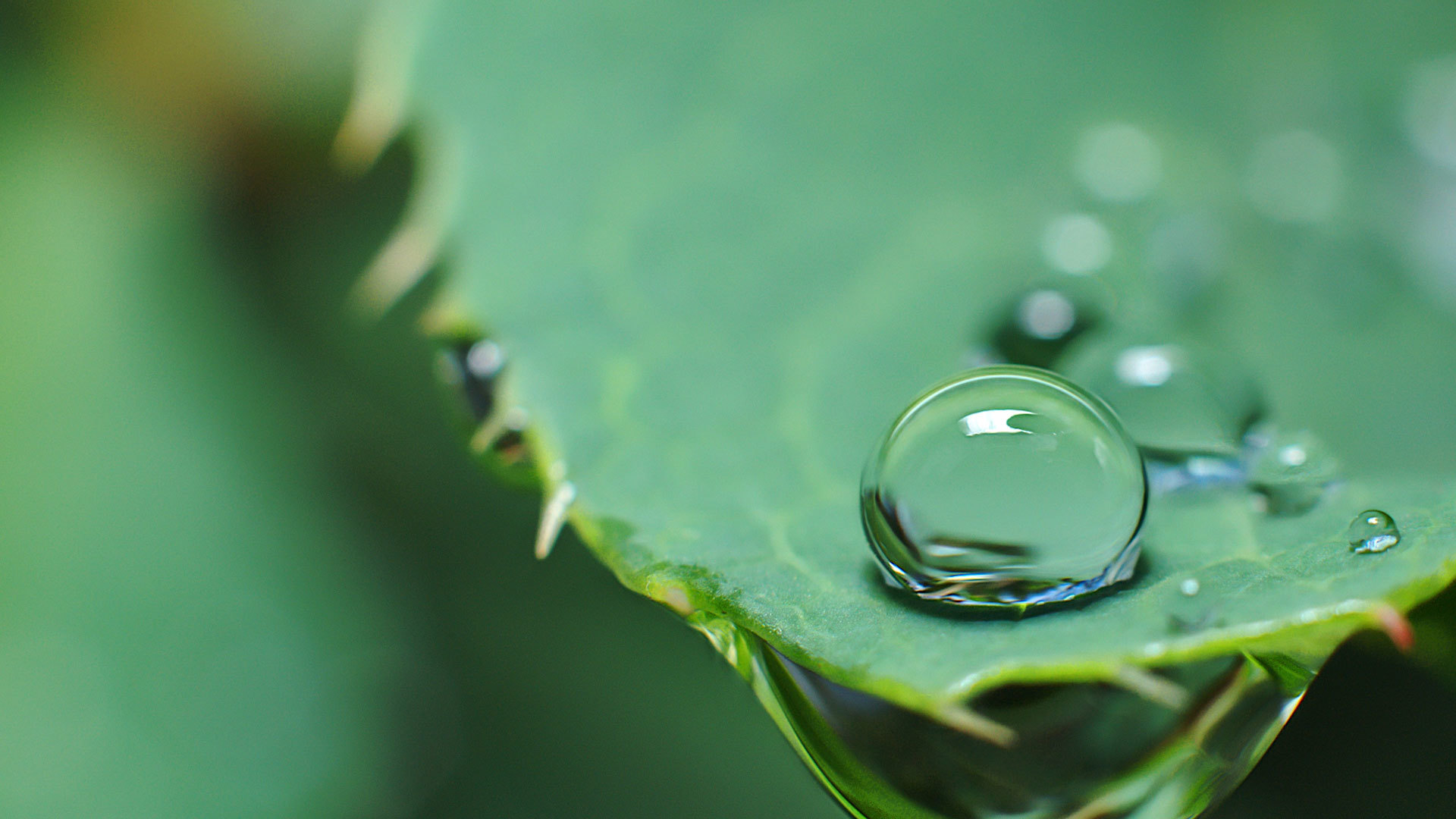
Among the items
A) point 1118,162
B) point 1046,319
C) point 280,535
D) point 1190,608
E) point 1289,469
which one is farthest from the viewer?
point 280,535

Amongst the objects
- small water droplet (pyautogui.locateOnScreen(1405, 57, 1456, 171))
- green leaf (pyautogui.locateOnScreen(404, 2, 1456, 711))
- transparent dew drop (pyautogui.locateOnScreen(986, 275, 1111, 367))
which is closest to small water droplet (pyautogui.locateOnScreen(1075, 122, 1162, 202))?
green leaf (pyautogui.locateOnScreen(404, 2, 1456, 711))

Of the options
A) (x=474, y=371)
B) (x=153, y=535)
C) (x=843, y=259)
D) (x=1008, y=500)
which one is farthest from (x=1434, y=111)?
(x=153, y=535)

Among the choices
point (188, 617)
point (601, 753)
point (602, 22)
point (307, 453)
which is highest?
point (602, 22)

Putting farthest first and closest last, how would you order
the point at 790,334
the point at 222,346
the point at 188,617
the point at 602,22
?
the point at 222,346, the point at 188,617, the point at 602,22, the point at 790,334

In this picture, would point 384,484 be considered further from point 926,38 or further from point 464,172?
point 926,38

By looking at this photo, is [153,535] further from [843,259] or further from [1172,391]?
[1172,391]

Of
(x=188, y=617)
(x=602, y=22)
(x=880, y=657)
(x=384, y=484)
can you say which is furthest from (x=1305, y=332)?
(x=188, y=617)
